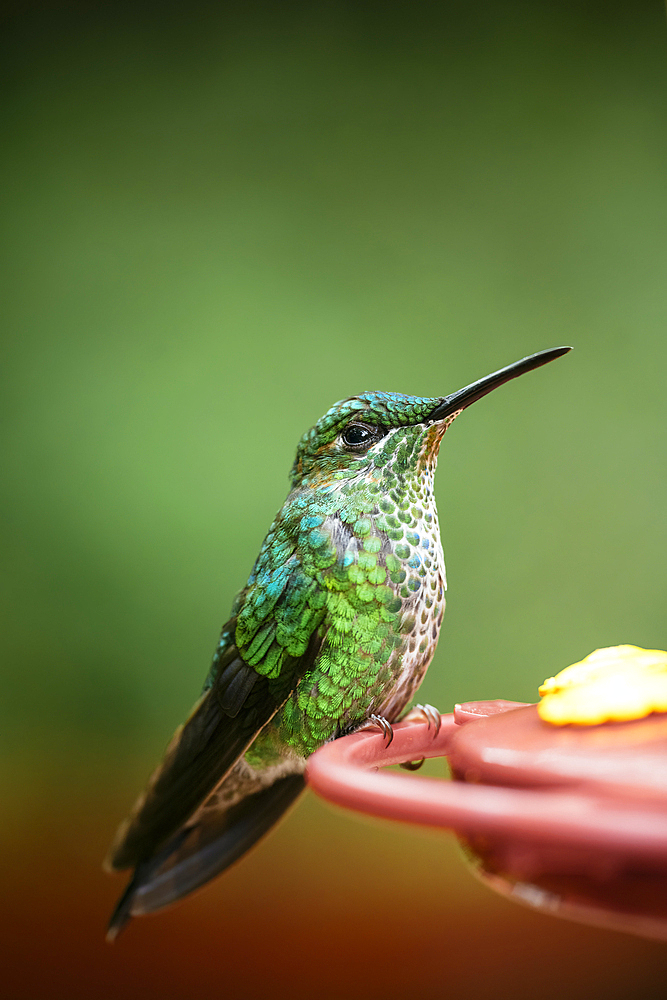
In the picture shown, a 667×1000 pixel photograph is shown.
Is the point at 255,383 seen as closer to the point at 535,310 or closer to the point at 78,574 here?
the point at 78,574

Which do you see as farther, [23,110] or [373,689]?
[23,110]

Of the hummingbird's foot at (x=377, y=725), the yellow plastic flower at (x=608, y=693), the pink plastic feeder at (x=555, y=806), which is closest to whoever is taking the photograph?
the pink plastic feeder at (x=555, y=806)

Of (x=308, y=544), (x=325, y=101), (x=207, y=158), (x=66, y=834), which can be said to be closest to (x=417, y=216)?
(x=325, y=101)

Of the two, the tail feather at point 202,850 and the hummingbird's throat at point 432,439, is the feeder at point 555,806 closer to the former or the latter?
the hummingbird's throat at point 432,439

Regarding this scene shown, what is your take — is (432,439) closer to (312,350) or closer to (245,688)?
(245,688)

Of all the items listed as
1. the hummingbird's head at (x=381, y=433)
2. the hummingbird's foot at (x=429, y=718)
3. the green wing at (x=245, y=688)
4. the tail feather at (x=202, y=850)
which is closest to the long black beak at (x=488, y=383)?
the hummingbird's head at (x=381, y=433)

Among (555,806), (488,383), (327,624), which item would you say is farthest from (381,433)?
(555,806)
